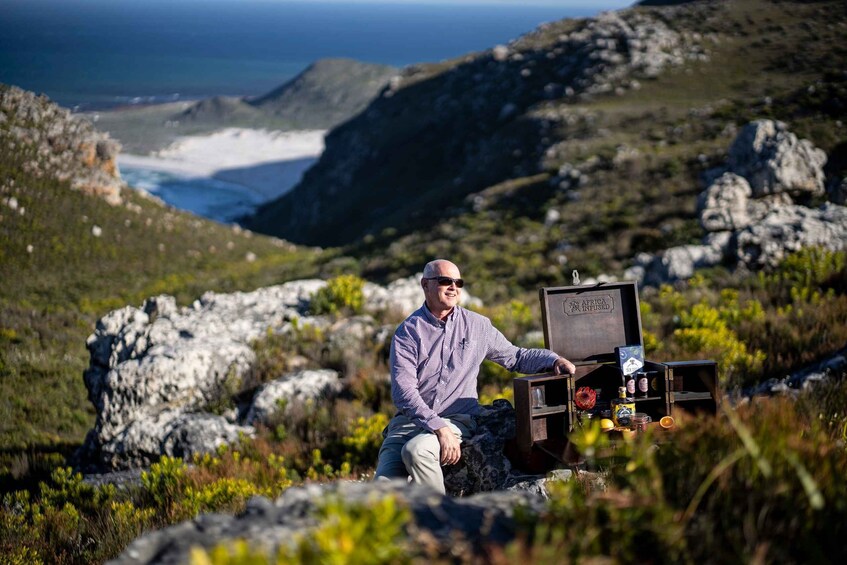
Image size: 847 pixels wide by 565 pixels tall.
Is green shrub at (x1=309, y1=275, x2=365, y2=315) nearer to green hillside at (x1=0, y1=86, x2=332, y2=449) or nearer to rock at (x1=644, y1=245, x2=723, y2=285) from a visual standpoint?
green hillside at (x1=0, y1=86, x2=332, y2=449)

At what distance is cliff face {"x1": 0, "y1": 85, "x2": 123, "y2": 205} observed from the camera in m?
11.0

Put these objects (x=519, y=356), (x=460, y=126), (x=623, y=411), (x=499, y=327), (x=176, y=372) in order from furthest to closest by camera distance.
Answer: (x=460, y=126), (x=499, y=327), (x=176, y=372), (x=519, y=356), (x=623, y=411)

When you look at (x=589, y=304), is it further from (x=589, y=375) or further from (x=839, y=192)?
(x=839, y=192)

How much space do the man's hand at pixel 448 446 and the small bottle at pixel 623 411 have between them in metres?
1.12

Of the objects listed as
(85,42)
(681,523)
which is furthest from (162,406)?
(85,42)

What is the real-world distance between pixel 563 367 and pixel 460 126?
162 ft

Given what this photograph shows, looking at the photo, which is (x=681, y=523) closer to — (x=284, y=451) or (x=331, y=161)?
(x=284, y=451)

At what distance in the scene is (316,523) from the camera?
2.33 meters

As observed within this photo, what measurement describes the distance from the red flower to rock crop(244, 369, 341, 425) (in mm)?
4144

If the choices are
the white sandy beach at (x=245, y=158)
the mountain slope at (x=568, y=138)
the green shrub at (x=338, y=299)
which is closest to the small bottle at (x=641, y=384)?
the green shrub at (x=338, y=299)

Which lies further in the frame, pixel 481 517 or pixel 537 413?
pixel 537 413

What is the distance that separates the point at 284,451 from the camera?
674cm

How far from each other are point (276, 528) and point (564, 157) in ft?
110

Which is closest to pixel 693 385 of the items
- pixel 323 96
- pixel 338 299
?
pixel 338 299
